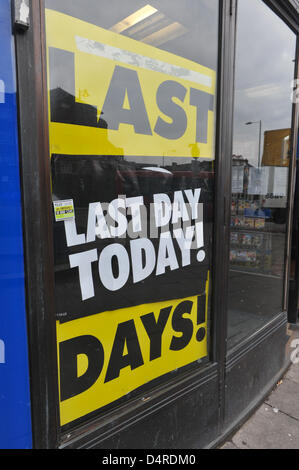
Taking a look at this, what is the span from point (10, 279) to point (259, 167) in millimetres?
2610

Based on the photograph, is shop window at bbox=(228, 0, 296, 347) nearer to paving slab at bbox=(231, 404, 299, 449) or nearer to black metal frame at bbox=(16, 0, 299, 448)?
paving slab at bbox=(231, 404, 299, 449)

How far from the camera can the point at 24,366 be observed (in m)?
1.40

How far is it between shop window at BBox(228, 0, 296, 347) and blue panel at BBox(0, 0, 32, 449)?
Answer: 66.3 inches

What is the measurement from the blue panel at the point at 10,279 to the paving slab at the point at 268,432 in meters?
1.71

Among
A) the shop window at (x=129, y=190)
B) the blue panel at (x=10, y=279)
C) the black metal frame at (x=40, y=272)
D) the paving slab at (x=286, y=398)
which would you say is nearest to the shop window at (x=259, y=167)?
the shop window at (x=129, y=190)

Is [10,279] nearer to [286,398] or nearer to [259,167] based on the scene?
[259,167]

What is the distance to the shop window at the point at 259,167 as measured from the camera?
2613 millimetres

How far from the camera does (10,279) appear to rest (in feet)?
4.35

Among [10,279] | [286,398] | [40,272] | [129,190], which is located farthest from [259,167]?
[10,279]

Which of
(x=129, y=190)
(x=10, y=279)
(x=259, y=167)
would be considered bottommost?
(x=10, y=279)

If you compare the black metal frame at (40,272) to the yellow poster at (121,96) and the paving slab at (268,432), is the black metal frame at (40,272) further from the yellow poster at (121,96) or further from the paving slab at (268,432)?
the paving slab at (268,432)

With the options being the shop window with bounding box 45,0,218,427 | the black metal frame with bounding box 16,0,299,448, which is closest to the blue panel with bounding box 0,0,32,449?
the black metal frame with bounding box 16,0,299,448
